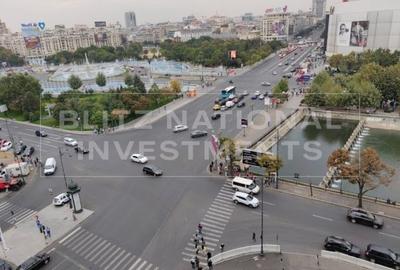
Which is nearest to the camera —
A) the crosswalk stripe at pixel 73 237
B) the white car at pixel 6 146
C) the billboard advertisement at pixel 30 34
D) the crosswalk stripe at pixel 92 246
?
the crosswalk stripe at pixel 92 246

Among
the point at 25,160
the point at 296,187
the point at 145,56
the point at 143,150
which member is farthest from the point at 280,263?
the point at 145,56

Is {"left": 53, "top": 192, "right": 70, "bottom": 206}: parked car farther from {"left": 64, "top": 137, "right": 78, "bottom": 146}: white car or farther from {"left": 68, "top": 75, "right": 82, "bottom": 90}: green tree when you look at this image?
{"left": 68, "top": 75, "right": 82, "bottom": 90}: green tree

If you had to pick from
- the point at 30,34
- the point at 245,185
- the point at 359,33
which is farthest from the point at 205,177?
the point at 30,34

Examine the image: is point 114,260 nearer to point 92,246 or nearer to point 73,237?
point 92,246

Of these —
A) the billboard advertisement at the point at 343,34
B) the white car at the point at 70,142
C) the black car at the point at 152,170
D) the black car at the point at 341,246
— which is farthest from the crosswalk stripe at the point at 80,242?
the billboard advertisement at the point at 343,34

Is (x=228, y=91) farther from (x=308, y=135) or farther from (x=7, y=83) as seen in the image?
(x=7, y=83)

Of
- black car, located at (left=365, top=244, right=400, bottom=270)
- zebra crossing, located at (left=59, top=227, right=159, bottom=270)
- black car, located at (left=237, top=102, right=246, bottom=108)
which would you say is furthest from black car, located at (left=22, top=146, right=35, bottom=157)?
black car, located at (left=365, top=244, right=400, bottom=270)

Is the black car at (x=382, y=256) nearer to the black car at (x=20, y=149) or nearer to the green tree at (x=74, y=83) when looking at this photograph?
the black car at (x=20, y=149)
